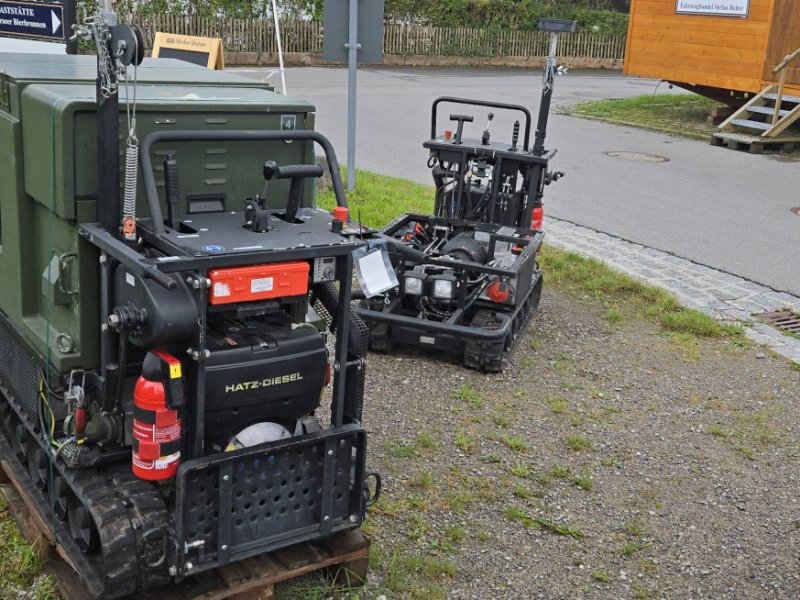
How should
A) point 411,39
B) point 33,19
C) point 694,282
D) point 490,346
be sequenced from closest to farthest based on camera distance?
point 490,346 → point 694,282 → point 33,19 → point 411,39

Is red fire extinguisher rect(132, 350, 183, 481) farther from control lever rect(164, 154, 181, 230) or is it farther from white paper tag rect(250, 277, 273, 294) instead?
control lever rect(164, 154, 181, 230)

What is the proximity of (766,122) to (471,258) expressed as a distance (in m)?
12.6

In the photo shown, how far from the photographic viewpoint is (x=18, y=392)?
4.35 metres

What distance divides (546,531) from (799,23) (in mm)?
15597

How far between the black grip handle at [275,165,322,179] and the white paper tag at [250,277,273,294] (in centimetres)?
42

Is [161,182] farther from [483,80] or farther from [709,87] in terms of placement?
[483,80]

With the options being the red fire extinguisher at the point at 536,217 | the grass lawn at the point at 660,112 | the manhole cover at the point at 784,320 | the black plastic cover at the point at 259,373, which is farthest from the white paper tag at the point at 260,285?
the grass lawn at the point at 660,112

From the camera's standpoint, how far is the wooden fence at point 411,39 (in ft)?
83.3

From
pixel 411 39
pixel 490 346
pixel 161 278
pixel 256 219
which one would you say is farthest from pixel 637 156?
pixel 411 39

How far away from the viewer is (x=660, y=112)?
67.8 ft

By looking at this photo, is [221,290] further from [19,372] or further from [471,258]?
[471,258]

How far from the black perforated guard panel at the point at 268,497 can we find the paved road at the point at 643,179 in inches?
244

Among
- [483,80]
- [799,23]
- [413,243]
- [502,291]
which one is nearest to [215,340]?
[502,291]

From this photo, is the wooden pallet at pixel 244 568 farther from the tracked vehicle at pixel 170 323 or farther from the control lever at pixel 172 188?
the control lever at pixel 172 188
